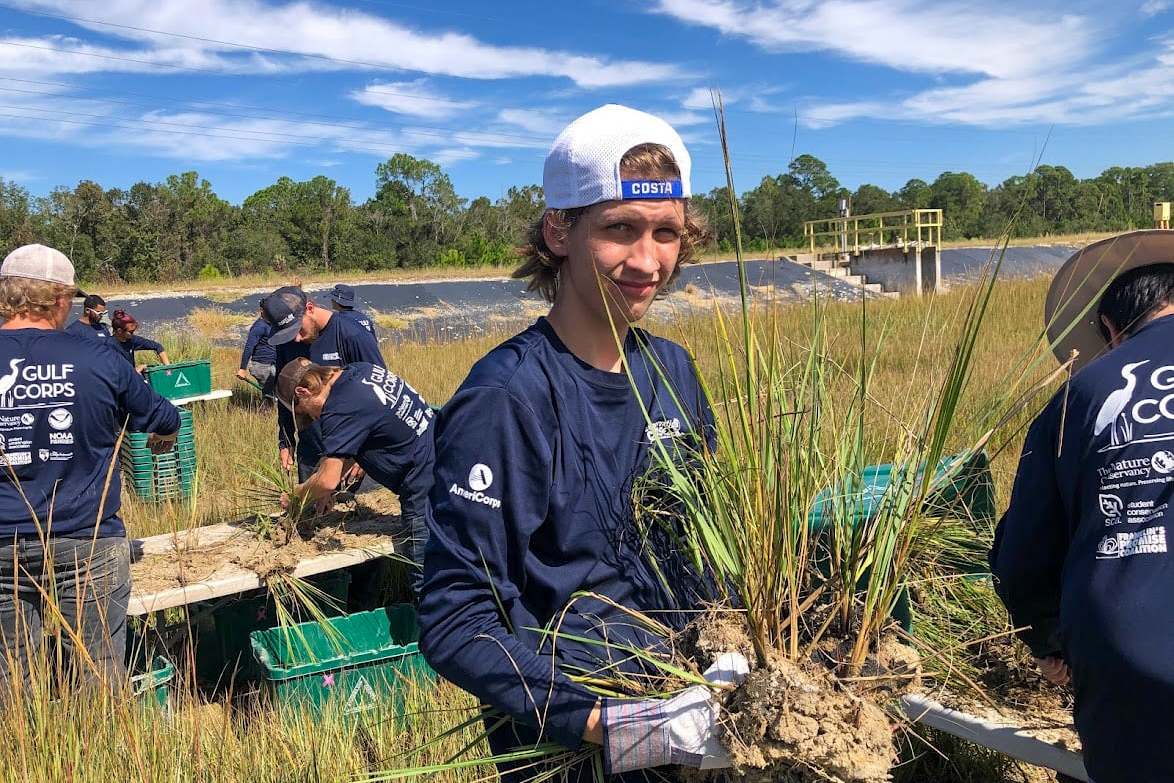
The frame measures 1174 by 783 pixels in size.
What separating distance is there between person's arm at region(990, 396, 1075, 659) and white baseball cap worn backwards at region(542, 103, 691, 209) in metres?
1.04

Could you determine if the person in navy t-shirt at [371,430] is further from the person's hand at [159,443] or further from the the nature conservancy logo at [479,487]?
the the nature conservancy logo at [479,487]

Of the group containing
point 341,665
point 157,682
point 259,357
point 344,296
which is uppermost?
point 344,296

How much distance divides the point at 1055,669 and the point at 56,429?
3.29 meters

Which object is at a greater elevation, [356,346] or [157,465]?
[356,346]

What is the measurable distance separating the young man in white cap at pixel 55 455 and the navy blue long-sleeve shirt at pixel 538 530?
91.5 inches

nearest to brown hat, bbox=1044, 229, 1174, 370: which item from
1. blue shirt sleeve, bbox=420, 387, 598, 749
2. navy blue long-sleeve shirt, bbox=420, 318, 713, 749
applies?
navy blue long-sleeve shirt, bbox=420, 318, 713, 749

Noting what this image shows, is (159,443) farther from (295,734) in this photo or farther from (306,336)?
(295,734)

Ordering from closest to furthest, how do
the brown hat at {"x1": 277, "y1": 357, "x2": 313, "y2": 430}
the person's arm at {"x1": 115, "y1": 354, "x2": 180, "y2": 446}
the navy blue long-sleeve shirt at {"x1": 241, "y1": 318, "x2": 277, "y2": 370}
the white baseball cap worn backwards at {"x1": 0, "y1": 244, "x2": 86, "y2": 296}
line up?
1. the white baseball cap worn backwards at {"x1": 0, "y1": 244, "x2": 86, "y2": 296}
2. the person's arm at {"x1": 115, "y1": 354, "x2": 180, "y2": 446}
3. the brown hat at {"x1": 277, "y1": 357, "x2": 313, "y2": 430}
4. the navy blue long-sleeve shirt at {"x1": 241, "y1": 318, "x2": 277, "y2": 370}

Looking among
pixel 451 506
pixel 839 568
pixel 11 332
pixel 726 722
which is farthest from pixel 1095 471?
pixel 11 332

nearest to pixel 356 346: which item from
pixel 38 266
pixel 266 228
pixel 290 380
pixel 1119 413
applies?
pixel 290 380

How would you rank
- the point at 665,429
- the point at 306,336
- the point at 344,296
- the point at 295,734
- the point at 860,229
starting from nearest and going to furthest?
the point at 665,429 → the point at 295,734 → the point at 860,229 → the point at 306,336 → the point at 344,296

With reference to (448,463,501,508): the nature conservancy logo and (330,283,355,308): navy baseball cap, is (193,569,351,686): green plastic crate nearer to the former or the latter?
(448,463,501,508): the nature conservancy logo

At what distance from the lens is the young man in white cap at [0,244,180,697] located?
3.04 metres

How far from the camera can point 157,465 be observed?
616 centimetres
